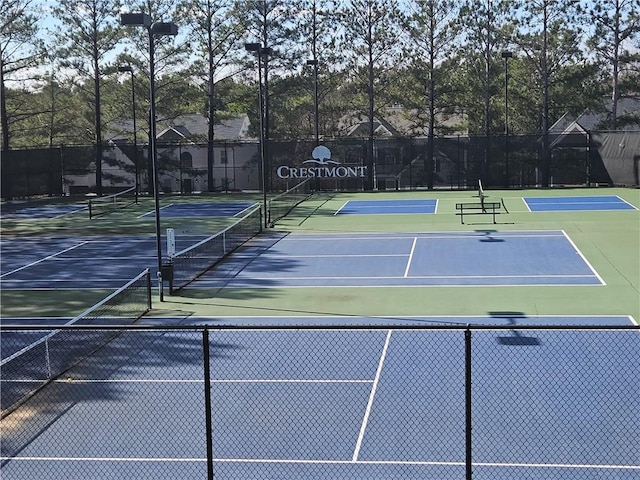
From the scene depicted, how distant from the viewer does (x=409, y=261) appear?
26.7 meters

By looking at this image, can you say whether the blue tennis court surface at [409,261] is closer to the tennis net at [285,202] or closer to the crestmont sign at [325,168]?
the tennis net at [285,202]

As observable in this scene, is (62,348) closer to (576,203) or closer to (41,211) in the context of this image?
(576,203)

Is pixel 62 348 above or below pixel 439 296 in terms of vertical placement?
below

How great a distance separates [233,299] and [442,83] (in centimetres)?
4486

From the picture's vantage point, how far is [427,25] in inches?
2446

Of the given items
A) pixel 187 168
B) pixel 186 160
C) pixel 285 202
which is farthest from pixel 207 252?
pixel 186 160

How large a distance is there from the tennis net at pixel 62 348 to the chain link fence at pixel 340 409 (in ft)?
0.95

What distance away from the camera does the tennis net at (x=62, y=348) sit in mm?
14250

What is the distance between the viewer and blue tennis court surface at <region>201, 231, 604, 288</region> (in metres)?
23.6

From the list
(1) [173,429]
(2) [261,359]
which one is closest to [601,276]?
(2) [261,359]

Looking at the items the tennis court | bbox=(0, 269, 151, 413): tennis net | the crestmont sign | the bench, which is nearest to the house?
the crestmont sign

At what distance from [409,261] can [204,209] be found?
22.5 meters

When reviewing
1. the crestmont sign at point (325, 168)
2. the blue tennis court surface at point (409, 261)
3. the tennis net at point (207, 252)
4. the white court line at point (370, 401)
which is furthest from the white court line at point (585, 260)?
the crestmont sign at point (325, 168)

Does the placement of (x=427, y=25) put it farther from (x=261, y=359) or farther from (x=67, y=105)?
(x=261, y=359)
